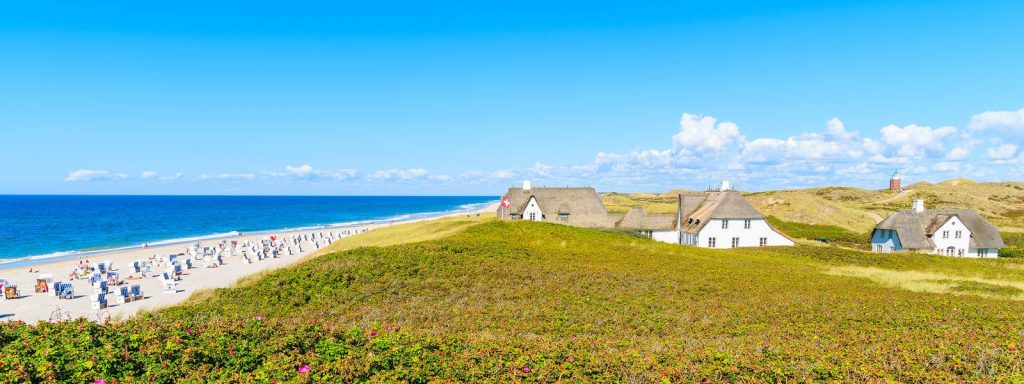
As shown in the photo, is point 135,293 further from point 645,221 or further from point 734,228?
point 734,228

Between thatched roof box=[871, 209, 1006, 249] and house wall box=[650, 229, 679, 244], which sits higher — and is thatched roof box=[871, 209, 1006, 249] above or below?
above

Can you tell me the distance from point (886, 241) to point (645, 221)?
2756 cm

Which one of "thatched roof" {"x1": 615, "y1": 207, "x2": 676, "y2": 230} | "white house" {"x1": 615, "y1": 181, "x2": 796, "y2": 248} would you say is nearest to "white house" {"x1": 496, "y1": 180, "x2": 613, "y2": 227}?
"thatched roof" {"x1": 615, "y1": 207, "x2": 676, "y2": 230}

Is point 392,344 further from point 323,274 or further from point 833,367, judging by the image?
point 323,274

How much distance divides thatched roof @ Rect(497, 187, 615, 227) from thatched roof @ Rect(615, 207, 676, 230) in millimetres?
4757

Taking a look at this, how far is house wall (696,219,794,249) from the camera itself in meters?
53.2

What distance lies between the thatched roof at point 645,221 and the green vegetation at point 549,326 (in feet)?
90.1

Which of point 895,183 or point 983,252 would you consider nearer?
point 983,252

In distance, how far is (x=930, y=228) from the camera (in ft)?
180

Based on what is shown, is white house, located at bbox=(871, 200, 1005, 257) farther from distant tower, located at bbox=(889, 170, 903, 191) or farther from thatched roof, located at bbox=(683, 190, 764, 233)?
distant tower, located at bbox=(889, 170, 903, 191)

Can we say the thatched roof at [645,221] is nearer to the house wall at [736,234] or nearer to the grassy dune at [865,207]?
the house wall at [736,234]

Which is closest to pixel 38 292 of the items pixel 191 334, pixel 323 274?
pixel 323 274

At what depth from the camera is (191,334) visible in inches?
349

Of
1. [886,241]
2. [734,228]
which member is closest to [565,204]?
[734,228]
